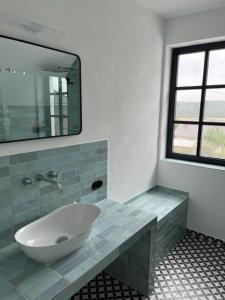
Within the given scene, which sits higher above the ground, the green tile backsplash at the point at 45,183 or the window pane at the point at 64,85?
the window pane at the point at 64,85

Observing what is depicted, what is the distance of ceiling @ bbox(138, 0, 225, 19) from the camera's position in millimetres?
2231

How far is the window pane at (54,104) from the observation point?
1590 millimetres

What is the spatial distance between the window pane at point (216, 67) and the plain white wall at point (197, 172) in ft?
0.61

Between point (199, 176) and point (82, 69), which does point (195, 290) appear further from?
point (82, 69)

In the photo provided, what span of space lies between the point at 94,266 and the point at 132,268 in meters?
0.85

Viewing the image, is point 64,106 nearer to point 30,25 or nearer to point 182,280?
point 30,25

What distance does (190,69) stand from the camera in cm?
277

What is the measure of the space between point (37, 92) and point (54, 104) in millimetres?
155

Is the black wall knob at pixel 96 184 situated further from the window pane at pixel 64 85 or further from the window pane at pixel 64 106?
the window pane at pixel 64 85

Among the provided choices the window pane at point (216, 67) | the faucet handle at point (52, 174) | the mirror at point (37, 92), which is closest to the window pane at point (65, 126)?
the mirror at point (37, 92)

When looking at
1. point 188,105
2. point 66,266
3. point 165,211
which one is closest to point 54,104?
point 66,266

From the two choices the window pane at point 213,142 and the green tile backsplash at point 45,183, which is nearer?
the green tile backsplash at point 45,183

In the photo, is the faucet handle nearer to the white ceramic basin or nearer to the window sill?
the white ceramic basin

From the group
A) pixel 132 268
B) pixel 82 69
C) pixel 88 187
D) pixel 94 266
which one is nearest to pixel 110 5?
pixel 82 69
